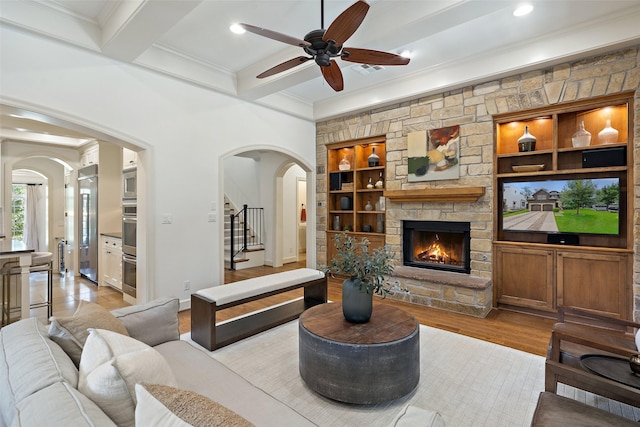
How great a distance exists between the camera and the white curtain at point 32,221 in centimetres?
982

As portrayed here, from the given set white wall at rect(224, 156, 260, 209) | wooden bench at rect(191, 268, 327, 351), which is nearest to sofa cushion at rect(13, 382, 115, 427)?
wooden bench at rect(191, 268, 327, 351)

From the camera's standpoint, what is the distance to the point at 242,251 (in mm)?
7504

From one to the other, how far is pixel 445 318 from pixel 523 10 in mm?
3469

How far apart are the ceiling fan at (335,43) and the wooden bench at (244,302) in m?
2.25

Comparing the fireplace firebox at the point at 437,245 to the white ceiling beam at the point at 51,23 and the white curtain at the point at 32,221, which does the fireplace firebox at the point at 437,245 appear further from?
the white curtain at the point at 32,221

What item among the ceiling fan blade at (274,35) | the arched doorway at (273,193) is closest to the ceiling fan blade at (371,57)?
the ceiling fan blade at (274,35)

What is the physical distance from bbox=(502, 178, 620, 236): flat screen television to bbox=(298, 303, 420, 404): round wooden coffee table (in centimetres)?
280

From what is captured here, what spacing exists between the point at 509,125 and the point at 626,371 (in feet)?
11.4

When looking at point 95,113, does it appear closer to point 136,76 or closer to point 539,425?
point 136,76

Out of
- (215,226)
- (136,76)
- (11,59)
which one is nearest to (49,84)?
(11,59)

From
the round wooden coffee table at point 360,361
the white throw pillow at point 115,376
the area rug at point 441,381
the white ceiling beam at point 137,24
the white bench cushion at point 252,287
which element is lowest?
the area rug at point 441,381

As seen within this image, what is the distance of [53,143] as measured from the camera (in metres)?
6.36

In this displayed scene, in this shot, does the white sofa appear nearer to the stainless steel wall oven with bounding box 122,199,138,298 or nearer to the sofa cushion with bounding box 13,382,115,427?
the sofa cushion with bounding box 13,382,115,427

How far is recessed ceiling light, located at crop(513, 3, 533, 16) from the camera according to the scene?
9.90 feet
